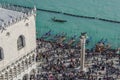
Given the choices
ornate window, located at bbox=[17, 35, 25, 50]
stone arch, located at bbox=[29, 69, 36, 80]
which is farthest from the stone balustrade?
ornate window, located at bbox=[17, 35, 25, 50]

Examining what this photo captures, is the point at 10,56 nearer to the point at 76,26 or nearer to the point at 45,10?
the point at 76,26

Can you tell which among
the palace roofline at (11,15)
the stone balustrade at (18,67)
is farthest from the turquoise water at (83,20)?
the palace roofline at (11,15)

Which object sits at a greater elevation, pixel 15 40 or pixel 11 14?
pixel 11 14

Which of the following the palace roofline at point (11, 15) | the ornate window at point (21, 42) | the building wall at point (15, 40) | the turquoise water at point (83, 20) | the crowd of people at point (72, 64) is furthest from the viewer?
the turquoise water at point (83, 20)

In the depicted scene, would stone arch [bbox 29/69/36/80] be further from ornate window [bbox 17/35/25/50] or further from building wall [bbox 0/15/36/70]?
ornate window [bbox 17/35/25/50]

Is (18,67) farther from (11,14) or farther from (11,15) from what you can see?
(11,14)

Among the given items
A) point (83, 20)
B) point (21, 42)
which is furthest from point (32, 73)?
Result: point (83, 20)

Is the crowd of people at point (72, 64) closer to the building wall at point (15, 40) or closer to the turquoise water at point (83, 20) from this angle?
the building wall at point (15, 40)
